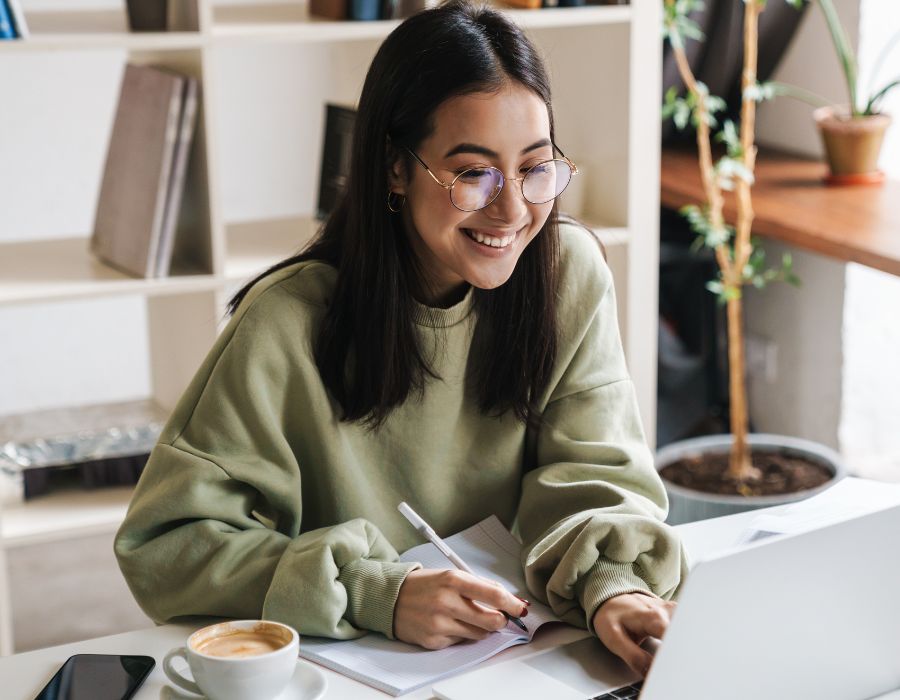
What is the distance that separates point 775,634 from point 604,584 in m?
0.24

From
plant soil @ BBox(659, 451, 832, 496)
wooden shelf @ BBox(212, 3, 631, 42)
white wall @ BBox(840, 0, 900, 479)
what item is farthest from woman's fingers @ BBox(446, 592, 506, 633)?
white wall @ BBox(840, 0, 900, 479)

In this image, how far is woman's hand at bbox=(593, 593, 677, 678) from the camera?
3.65 feet

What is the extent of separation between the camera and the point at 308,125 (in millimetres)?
3316

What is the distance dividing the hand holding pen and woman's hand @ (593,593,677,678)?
8cm

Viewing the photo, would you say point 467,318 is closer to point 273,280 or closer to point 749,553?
point 273,280

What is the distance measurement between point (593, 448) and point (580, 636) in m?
0.27

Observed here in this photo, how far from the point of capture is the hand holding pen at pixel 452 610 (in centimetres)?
115

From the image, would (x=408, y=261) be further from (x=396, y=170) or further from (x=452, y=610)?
(x=452, y=610)

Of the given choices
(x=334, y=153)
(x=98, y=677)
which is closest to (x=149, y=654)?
(x=98, y=677)

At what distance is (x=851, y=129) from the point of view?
268cm

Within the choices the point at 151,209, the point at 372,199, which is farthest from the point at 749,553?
the point at 151,209

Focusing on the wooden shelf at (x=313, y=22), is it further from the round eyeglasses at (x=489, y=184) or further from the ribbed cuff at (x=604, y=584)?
the ribbed cuff at (x=604, y=584)

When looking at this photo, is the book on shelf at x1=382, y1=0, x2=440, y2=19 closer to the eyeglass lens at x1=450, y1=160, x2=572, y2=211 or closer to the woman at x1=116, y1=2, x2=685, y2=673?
the woman at x1=116, y1=2, x2=685, y2=673

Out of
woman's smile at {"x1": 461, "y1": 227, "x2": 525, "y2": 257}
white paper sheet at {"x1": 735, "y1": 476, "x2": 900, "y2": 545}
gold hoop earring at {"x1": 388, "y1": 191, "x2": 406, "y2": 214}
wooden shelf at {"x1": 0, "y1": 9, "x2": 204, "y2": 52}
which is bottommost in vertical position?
white paper sheet at {"x1": 735, "y1": 476, "x2": 900, "y2": 545}
